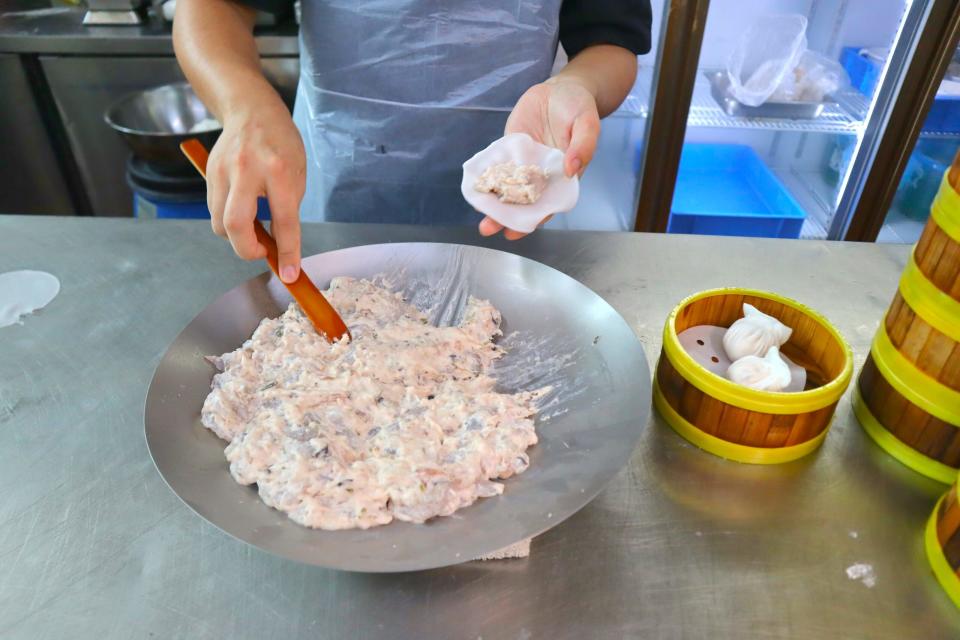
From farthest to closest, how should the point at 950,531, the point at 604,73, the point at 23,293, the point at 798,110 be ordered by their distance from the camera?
the point at 798,110 → the point at 604,73 → the point at 23,293 → the point at 950,531

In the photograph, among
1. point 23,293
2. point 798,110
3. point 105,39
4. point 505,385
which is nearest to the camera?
point 505,385

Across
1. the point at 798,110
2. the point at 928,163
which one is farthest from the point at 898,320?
the point at 928,163

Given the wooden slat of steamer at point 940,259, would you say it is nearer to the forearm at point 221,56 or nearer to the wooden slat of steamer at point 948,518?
the wooden slat of steamer at point 948,518

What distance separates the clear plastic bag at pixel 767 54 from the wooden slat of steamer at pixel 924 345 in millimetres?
1623

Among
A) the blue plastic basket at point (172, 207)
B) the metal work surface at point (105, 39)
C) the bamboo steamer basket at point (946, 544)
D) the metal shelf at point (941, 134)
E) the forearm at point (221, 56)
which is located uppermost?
the forearm at point (221, 56)

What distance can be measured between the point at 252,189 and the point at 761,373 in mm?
707

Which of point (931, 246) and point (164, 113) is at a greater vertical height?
point (931, 246)

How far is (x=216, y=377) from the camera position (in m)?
0.87

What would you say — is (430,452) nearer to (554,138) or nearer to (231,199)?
(231,199)

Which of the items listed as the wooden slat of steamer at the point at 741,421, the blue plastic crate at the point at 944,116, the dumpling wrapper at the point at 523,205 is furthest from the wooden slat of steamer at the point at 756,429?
the blue plastic crate at the point at 944,116

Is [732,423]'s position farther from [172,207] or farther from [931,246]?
[172,207]

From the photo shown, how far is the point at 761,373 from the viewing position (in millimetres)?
832

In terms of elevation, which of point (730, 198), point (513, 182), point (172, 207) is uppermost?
point (513, 182)

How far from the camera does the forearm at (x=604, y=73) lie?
1257mm
